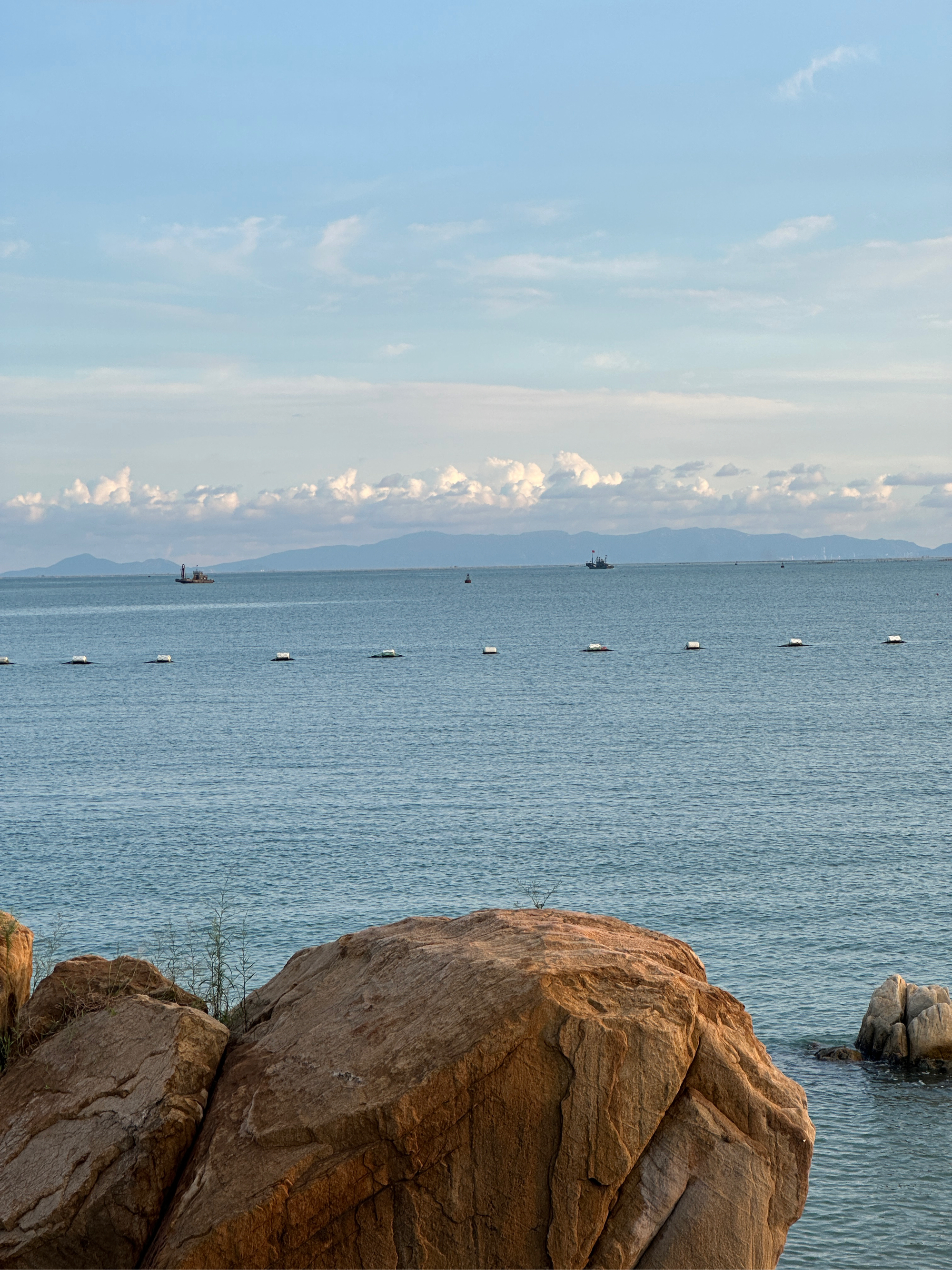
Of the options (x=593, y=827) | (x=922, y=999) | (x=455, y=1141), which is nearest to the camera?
(x=455, y=1141)

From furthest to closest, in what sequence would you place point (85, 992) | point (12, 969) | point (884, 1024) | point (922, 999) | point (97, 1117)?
1. point (922, 999)
2. point (884, 1024)
3. point (12, 969)
4. point (85, 992)
5. point (97, 1117)

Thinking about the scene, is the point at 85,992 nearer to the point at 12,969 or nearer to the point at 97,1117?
the point at 12,969

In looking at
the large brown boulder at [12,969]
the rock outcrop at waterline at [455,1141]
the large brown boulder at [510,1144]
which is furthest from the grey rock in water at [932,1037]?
the large brown boulder at [12,969]

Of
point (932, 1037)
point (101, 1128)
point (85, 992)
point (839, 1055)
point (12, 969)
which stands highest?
point (12, 969)

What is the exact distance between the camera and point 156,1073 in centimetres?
1035

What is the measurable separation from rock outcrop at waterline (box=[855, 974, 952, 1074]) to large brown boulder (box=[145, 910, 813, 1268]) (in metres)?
13.5

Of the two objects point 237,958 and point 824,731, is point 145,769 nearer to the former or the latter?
point 237,958

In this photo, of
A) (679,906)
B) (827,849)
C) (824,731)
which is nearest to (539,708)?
(824,731)

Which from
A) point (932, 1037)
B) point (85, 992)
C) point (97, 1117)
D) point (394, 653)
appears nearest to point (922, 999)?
point (932, 1037)

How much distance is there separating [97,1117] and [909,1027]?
17080 millimetres

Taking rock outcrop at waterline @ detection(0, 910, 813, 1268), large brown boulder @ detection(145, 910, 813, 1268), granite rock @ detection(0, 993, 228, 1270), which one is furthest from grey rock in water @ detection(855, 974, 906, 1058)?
granite rock @ detection(0, 993, 228, 1270)

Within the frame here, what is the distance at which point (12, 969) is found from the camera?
39.5ft

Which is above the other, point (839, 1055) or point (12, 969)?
point (12, 969)

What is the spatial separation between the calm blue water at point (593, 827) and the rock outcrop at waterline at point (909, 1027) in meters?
0.85
